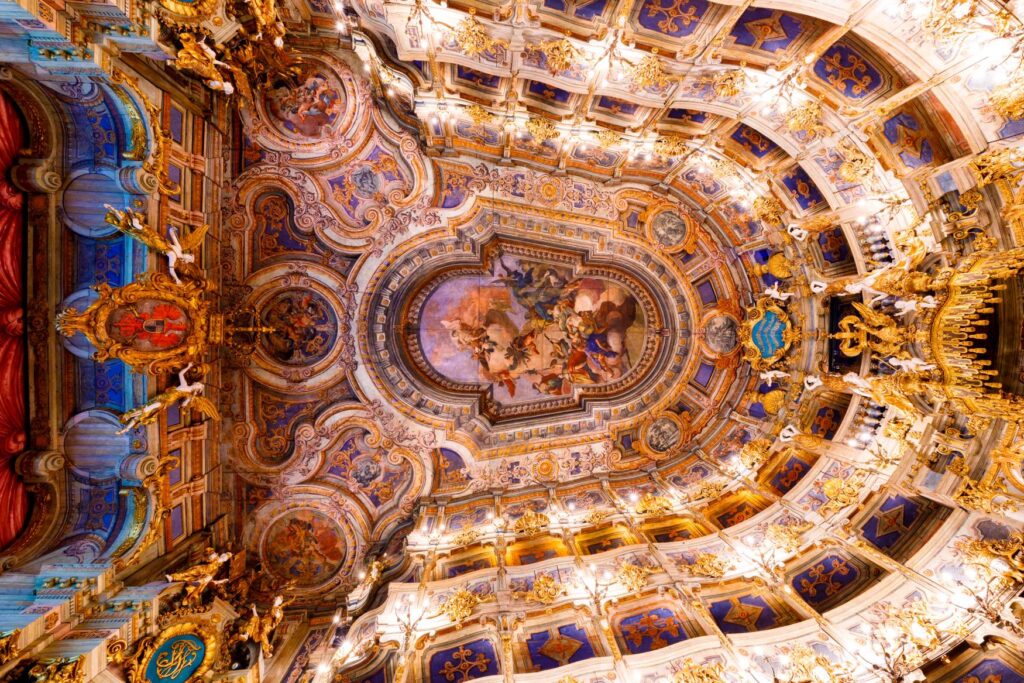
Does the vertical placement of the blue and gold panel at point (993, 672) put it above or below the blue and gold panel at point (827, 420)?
below

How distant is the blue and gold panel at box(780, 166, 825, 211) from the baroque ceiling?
61 millimetres

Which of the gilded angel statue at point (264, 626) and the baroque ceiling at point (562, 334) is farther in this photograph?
the gilded angel statue at point (264, 626)

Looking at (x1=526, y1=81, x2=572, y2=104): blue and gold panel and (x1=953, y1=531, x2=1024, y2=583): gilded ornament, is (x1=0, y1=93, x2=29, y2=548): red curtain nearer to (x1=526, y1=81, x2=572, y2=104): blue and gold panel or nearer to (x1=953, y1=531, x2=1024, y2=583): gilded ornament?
(x1=526, y1=81, x2=572, y2=104): blue and gold panel

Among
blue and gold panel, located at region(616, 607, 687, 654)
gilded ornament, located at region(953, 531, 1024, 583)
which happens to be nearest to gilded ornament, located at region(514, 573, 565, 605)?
blue and gold panel, located at region(616, 607, 687, 654)

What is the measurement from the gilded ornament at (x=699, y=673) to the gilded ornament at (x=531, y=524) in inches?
153

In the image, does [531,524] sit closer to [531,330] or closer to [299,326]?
[531,330]

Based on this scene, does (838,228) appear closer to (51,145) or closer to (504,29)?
(504,29)

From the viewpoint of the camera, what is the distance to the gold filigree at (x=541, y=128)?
368 inches

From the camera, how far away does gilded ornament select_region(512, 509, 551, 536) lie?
33.9ft

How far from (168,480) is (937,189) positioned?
1570 cm

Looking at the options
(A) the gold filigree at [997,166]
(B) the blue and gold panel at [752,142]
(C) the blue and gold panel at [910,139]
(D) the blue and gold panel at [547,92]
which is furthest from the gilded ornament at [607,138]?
(A) the gold filigree at [997,166]

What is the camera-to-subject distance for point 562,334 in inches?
482

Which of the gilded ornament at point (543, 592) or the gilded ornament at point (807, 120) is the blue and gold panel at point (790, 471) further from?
the gilded ornament at point (807, 120)

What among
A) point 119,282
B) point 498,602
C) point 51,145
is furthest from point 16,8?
point 498,602
